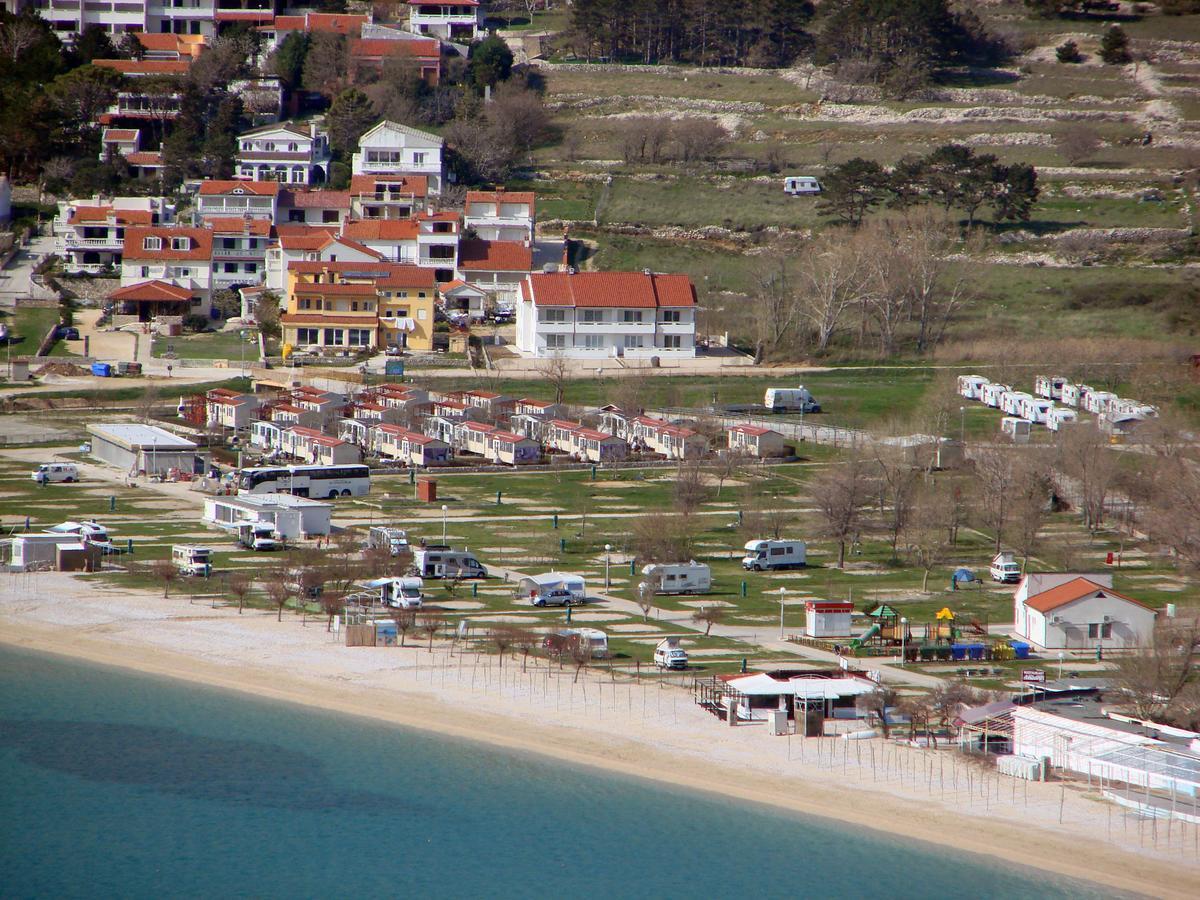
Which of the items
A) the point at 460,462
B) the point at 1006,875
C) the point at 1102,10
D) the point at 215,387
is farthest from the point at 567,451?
the point at 1102,10

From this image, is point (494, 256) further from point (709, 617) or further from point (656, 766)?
point (656, 766)

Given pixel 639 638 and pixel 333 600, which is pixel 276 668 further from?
pixel 639 638

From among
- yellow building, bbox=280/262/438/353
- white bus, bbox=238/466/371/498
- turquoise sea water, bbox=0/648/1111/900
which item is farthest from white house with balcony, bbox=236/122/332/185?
turquoise sea water, bbox=0/648/1111/900

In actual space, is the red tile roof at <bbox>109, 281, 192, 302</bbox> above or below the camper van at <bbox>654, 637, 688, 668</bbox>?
above

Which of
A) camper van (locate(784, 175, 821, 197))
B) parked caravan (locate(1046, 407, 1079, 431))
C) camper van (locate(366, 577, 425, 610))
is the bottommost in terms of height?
camper van (locate(366, 577, 425, 610))

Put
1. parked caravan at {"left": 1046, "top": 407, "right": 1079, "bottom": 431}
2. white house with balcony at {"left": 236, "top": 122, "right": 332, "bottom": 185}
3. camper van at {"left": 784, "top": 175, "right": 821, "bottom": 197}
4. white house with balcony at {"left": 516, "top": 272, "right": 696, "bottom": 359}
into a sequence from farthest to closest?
camper van at {"left": 784, "top": 175, "right": 821, "bottom": 197} < white house with balcony at {"left": 236, "top": 122, "right": 332, "bottom": 185} < white house with balcony at {"left": 516, "top": 272, "right": 696, "bottom": 359} < parked caravan at {"left": 1046, "top": 407, "right": 1079, "bottom": 431}

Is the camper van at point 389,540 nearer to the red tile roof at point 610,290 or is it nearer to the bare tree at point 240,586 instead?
the bare tree at point 240,586

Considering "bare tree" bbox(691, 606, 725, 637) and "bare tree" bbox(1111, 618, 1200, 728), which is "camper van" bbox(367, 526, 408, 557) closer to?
"bare tree" bbox(691, 606, 725, 637)

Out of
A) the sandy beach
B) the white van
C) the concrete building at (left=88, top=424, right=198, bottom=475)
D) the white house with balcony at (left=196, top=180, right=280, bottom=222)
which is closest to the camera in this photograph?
the sandy beach

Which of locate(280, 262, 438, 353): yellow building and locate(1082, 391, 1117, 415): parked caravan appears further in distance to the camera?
locate(280, 262, 438, 353): yellow building
